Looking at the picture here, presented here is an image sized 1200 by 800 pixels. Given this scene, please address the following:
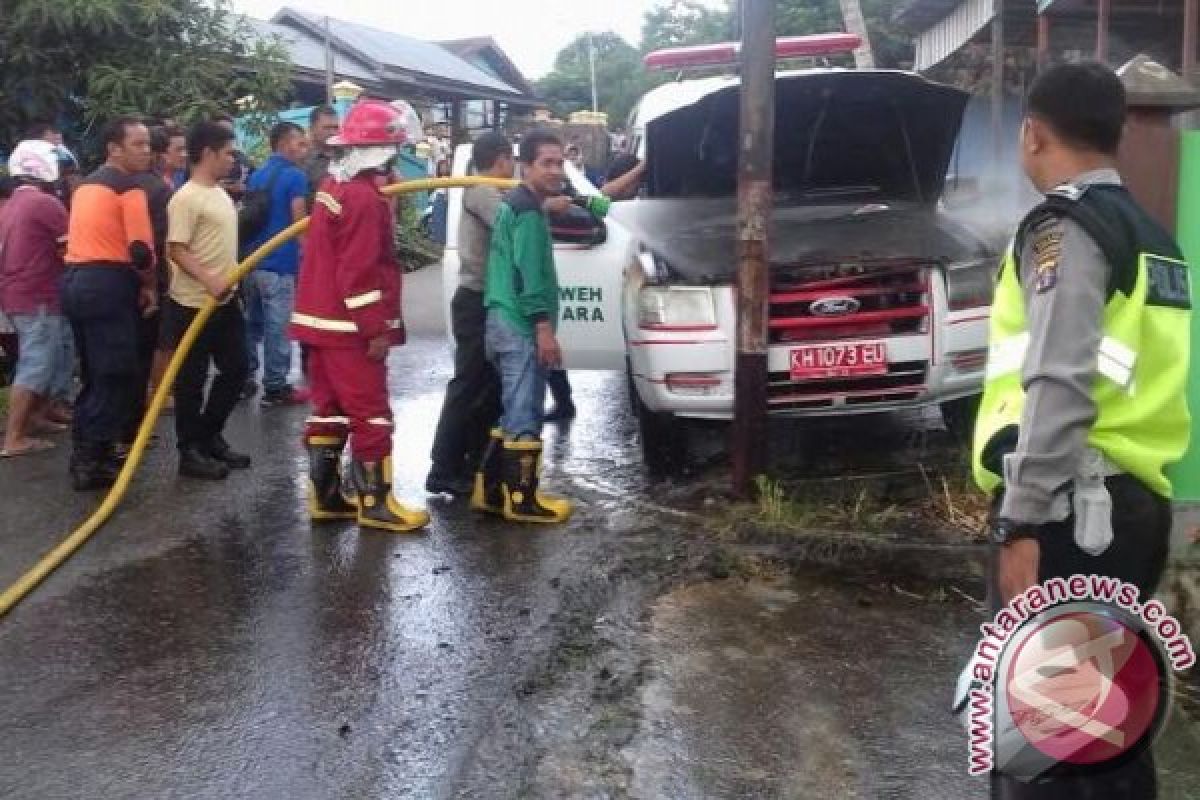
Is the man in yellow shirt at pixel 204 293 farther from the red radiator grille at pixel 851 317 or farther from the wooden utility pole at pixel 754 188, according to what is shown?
the red radiator grille at pixel 851 317

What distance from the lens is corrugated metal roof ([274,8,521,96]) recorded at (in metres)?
20.9

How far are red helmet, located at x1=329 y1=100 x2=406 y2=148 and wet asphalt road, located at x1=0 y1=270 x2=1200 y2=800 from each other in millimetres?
1762

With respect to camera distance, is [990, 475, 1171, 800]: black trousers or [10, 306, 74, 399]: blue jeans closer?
[990, 475, 1171, 800]: black trousers

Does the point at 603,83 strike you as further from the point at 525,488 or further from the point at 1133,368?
the point at 1133,368

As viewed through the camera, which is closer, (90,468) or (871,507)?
(871,507)

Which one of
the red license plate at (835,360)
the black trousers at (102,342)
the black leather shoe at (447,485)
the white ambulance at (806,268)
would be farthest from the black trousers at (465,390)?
the black trousers at (102,342)

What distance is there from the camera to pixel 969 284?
17.9ft

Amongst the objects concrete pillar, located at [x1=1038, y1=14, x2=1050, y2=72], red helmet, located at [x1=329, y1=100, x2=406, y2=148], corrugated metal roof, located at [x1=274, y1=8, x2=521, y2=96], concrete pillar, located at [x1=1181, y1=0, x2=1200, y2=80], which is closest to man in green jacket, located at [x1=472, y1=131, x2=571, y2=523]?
red helmet, located at [x1=329, y1=100, x2=406, y2=148]

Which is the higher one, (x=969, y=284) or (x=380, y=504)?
(x=969, y=284)

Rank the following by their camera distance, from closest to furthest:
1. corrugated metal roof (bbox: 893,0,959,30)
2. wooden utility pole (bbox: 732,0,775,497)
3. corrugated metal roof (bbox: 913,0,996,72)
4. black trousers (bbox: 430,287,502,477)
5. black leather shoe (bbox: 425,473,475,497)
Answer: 1. wooden utility pole (bbox: 732,0,775,497)
2. black trousers (bbox: 430,287,502,477)
3. black leather shoe (bbox: 425,473,475,497)
4. corrugated metal roof (bbox: 913,0,996,72)
5. corrugated metal roof (bbox: 893,0,959,30)

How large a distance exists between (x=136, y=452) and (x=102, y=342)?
577 millimetres

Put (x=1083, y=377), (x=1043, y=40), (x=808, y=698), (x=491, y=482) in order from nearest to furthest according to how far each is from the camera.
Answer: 1. (x=1083, y=377)
2. (x=808, y=698)
3. (x=491, y=482)
4. (x=1043, y=40)

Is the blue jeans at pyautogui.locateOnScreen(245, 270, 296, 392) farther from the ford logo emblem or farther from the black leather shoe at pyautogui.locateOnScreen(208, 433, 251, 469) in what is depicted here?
the ford logo emblem

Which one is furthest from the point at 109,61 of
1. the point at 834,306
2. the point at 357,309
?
the point at 834,306
